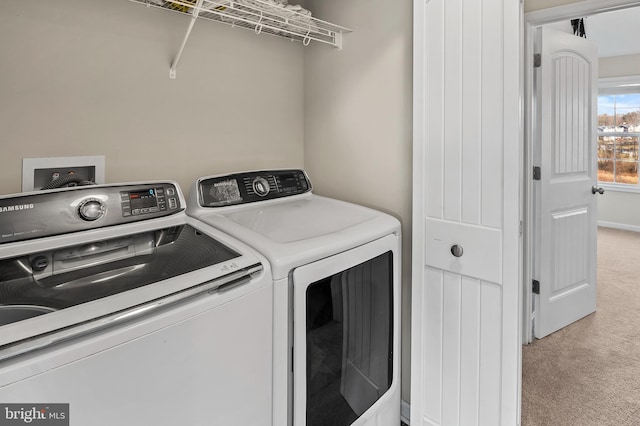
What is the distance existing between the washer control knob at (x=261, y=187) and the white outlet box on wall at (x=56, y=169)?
2.04ft

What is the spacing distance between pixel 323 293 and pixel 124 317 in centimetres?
60

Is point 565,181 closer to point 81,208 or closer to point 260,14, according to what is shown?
point 260,14

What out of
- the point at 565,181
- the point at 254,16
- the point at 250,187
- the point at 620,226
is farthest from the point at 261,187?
the point at 620,226

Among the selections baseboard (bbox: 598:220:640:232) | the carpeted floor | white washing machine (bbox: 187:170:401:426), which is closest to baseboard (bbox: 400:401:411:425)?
white washing machine (bbox: 187:170:401:426)

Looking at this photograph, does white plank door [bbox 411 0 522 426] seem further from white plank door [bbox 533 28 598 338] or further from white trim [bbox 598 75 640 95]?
white trim [bbox 598 75 640 95]

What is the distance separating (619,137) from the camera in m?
5.80

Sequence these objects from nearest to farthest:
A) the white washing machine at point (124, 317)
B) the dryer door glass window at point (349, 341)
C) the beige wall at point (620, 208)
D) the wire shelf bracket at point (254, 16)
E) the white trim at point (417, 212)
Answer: the white washing machine at point (124, 317) < the dryer door glass window at point (349, 341) < the wire shelf bracket at point (254, 16) < the white trim at point (417, 212) < the beige wall at point (620, 208)

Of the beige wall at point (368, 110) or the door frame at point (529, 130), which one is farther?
the door frame at point (529, 130)

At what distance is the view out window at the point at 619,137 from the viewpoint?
221 inches

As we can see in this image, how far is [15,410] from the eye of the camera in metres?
0.65

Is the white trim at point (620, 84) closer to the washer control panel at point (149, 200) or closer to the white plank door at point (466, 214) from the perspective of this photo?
the white plank door at point (466, 214)

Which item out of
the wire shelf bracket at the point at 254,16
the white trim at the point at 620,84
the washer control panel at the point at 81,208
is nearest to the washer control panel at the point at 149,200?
the washer control panel at the point at 81,208

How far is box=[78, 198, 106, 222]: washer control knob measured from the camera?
121 cm

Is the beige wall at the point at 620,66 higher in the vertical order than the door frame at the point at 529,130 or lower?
higher
